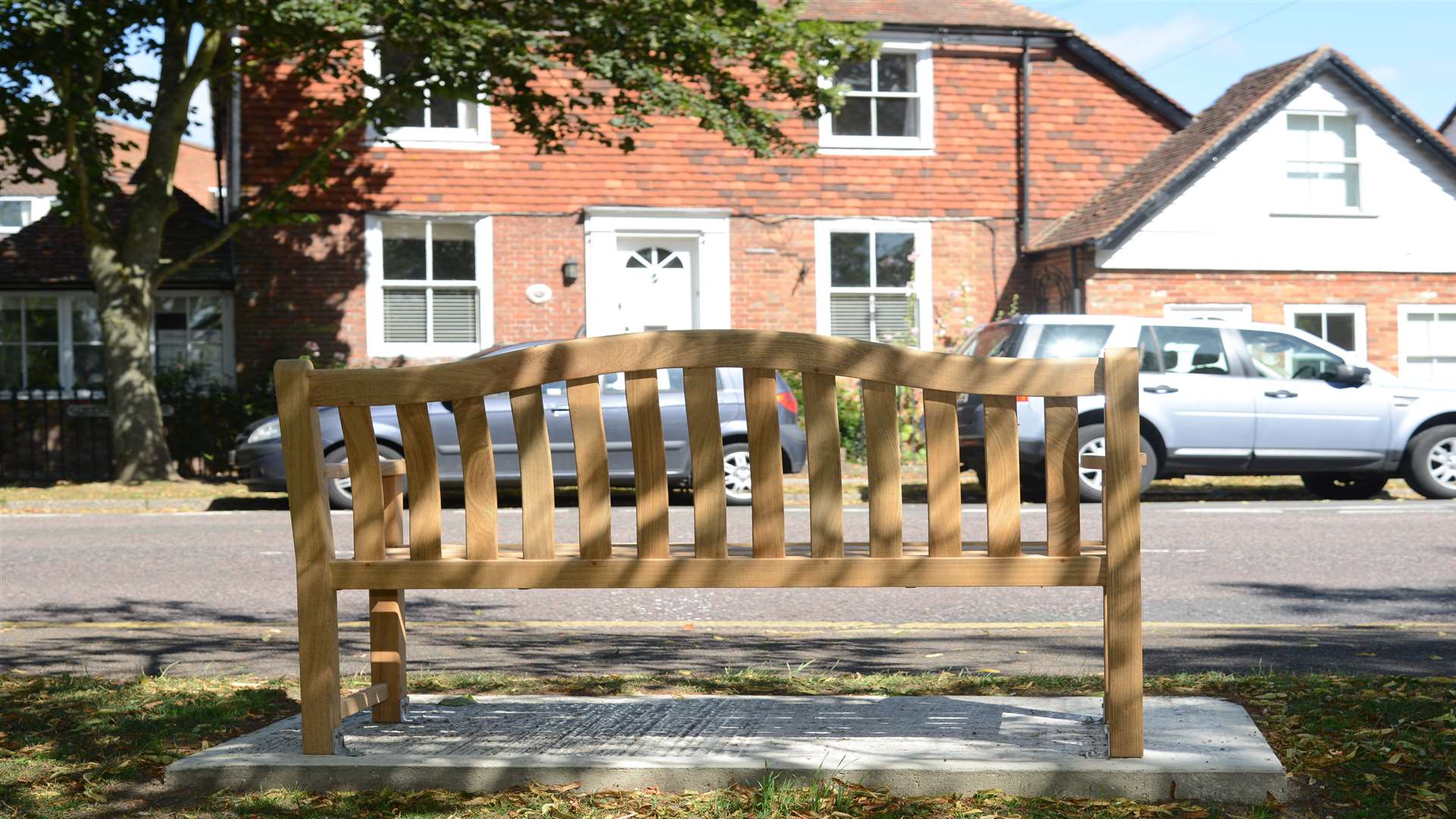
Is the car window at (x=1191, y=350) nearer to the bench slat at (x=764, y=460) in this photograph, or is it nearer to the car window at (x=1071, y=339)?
the car window at (x=1071, y=339)

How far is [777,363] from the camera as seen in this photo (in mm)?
3756

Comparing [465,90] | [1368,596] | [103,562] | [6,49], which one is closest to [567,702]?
[1368,596]

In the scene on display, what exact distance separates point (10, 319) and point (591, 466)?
61.1ft

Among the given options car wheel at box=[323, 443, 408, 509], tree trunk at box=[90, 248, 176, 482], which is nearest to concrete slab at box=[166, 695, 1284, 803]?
car wheel at box=[323, 443, 408, 509]

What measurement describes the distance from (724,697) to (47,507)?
11872mm

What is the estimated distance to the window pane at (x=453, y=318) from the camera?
65.0ft

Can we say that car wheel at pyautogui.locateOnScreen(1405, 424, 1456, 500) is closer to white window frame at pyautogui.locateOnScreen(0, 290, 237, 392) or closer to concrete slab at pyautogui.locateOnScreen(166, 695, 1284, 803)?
concrete slab at pyautogui.locateOnScreen(166, 695, 1284, 803)

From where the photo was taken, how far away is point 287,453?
3861 mm

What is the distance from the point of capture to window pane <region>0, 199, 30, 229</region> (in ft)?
113

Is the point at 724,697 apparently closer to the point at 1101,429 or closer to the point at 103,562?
the point at 103,562

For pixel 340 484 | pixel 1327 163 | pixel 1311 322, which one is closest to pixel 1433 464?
pixel 1311 322

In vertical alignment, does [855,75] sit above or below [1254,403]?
above

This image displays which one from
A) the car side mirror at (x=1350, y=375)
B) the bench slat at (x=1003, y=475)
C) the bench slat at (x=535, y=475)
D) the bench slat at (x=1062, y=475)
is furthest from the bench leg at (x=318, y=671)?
the car side mirror at (x=1350, y=375)

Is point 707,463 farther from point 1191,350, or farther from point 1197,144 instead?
point 1197,144
